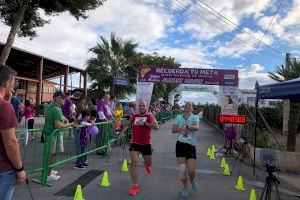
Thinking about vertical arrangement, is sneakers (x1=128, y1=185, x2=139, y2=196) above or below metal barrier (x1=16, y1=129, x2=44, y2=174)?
below

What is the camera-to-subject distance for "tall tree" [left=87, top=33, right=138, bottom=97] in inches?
1500

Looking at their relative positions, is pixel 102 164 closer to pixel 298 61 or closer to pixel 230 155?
pixel 230 155

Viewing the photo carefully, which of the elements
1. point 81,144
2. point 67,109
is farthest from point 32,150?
point 67,109

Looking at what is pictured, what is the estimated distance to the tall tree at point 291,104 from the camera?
1462 centimetres

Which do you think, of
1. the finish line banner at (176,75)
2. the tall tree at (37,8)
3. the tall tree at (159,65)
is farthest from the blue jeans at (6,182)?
the tall tree at (159,65)

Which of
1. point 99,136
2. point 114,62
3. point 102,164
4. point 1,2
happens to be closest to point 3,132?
point 102,164

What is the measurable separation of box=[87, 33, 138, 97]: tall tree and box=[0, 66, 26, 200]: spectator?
33764 mm

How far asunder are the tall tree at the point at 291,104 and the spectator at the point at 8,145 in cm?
1103

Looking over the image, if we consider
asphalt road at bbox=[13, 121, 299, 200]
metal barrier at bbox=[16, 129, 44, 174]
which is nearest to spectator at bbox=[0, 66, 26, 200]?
asphalt road at bbox=[13, 121, 299, 200]

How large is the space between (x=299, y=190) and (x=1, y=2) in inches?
623

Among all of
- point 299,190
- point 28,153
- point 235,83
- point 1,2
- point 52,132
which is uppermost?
point 1,2

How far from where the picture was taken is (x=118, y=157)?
12.8 meters

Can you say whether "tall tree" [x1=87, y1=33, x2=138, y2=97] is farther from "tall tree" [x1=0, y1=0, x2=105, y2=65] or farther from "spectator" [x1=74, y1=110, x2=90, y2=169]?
"spectator" [x1=74, y1=110, x2=90, y2=169]

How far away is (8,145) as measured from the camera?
12.7 feet
